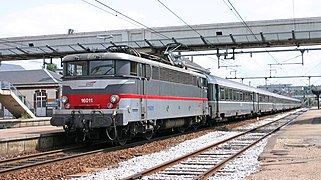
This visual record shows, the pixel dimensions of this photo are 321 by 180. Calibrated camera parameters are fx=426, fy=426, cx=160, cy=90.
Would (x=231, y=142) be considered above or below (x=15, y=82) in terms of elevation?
below

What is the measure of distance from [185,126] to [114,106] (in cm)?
924

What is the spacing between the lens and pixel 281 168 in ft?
37.0

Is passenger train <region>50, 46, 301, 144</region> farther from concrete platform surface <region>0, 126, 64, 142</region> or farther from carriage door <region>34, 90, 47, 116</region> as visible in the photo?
carriage door <region>34, 90, 47, 116</region>

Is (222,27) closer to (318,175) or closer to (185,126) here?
(185,126)

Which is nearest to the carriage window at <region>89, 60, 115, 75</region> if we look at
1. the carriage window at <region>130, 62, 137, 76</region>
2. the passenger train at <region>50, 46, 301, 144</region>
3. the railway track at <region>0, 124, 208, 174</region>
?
the passenger train at <region>50, 46, 301, 144</region>

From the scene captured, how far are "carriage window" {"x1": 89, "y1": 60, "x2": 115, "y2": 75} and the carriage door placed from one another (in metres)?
33.5

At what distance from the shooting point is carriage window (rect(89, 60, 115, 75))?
15752 mm

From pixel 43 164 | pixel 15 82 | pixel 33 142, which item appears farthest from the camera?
pixel 15 82

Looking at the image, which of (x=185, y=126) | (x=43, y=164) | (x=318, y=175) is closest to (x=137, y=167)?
(x=43, y=164)

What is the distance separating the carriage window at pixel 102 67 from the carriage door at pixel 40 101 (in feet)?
110

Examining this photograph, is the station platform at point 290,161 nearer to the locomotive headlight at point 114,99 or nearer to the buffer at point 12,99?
the locomotive headlight at point 114,99

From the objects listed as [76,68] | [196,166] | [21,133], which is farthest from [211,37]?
[196,166]

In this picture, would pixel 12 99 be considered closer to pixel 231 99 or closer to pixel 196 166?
pixel 231 99

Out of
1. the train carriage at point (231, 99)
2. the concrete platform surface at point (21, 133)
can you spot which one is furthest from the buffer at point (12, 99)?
the train carriage at point (231, 99)
